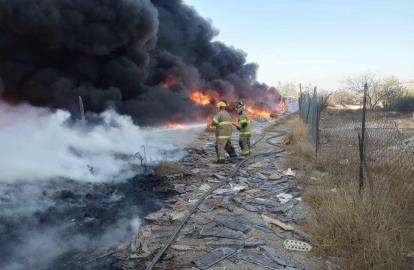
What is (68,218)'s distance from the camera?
19.3 ft

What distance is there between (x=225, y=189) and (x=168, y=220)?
6.82 ft

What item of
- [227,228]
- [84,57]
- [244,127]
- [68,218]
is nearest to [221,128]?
[244,127]

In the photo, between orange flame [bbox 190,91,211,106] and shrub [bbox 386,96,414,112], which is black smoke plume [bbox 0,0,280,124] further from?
shrub [bbox 386,96,414,112]

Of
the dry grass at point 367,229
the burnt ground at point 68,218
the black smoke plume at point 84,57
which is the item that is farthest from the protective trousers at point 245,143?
the black smoke plume at point 84,57

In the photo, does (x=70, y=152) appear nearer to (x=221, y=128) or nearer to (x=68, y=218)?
(x=68, y=218)

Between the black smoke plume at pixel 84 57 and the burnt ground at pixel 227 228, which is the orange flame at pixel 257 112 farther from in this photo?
the burnt ground at pixel 227 228

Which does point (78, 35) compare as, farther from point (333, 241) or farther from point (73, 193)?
point (333, 241)

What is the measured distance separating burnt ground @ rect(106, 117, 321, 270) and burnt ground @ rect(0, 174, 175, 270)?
0.34m

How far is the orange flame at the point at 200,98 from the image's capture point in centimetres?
2477

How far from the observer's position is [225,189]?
755 cm

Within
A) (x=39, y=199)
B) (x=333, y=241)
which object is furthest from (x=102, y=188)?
(x=333, y=241)

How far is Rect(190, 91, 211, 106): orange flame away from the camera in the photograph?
24.8 meters

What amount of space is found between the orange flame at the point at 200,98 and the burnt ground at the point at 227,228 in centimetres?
1618

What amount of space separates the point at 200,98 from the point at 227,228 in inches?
819
